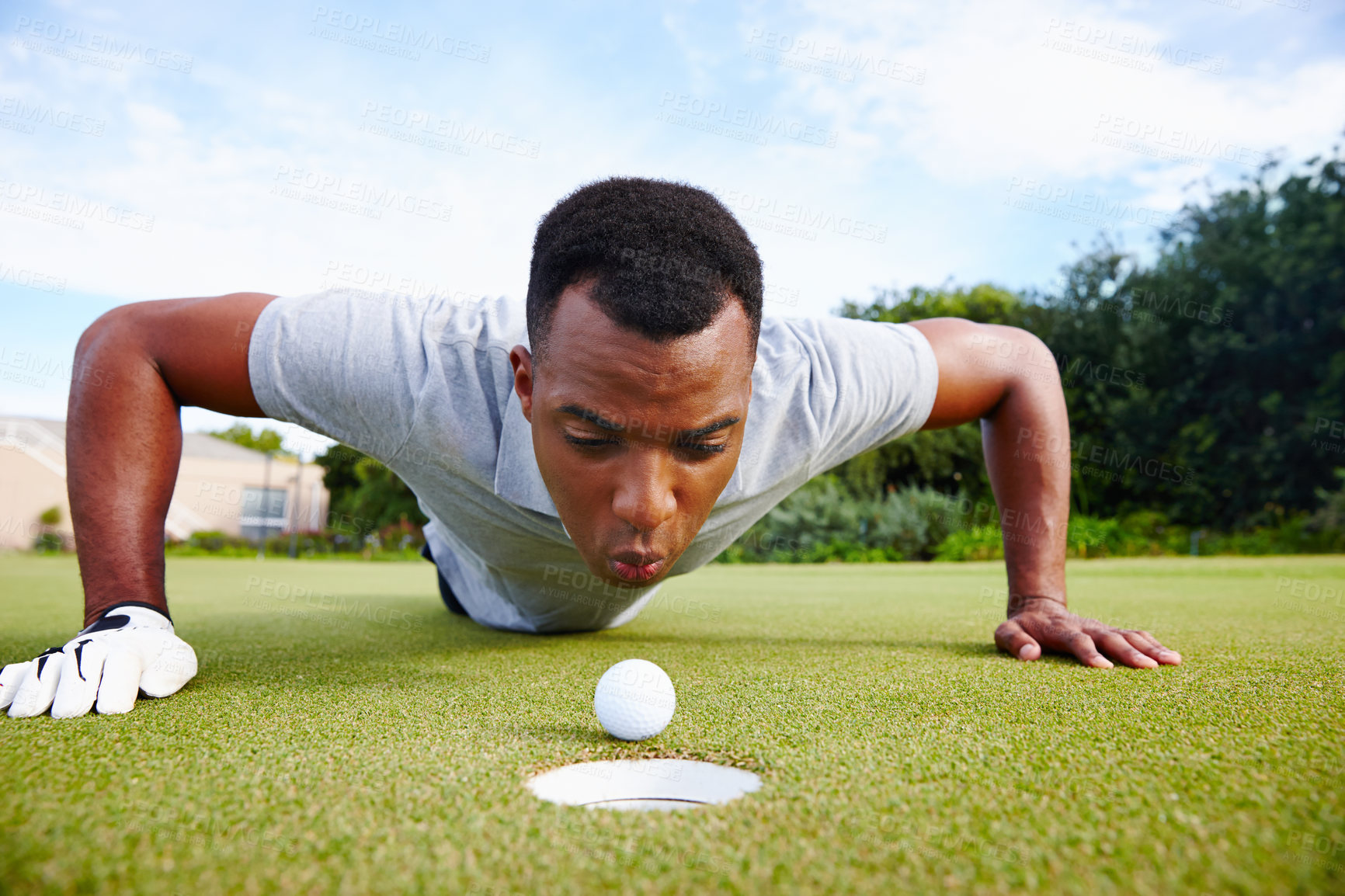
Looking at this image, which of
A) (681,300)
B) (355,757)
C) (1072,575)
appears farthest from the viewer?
(1072,575)

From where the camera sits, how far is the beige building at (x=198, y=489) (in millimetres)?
32469

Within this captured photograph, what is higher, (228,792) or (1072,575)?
(228,792)

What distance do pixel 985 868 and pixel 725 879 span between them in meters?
0.36

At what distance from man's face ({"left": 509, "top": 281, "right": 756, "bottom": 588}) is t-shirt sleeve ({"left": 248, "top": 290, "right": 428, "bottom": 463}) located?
0.59 metres

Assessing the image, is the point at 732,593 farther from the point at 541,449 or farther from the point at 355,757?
the point at 355,757

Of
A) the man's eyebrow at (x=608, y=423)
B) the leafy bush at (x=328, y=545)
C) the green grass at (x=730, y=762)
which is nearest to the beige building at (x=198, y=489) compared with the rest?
the leafy bush at (x=328, y=545)

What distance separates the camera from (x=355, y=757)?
1657 millimetres

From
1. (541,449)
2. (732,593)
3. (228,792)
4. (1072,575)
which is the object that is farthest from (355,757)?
(1072,575)

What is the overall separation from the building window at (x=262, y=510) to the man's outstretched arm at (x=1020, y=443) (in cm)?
3941

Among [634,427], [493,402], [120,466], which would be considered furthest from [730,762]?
[120,466]

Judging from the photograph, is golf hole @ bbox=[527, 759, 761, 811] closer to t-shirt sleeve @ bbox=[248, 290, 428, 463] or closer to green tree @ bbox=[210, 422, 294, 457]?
t-shirt sleeve @ bbox=[248, 290, 428, 463]

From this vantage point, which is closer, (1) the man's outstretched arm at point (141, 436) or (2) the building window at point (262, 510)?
(1) the man's outstretched arm at point (141, 436)

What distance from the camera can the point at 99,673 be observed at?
6.82 ft

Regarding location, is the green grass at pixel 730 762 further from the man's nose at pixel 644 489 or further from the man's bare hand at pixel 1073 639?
the man's nose at pixel 644 489
